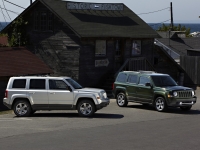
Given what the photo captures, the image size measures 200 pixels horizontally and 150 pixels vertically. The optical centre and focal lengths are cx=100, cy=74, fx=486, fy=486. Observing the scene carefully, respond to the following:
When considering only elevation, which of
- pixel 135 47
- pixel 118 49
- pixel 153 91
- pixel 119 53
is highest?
pixel 135 47

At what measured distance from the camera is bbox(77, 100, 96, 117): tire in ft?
66.6

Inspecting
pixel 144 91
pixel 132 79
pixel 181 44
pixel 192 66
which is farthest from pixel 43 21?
pixel 181 44

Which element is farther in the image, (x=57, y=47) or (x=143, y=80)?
(x=57, y=47)

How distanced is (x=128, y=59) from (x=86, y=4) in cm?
543

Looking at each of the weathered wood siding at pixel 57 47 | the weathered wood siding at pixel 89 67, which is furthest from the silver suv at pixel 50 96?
the weathered wood siding at pixel 89 67

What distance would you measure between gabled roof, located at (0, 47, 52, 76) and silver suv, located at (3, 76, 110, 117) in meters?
7.85

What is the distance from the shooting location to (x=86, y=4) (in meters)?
37.1

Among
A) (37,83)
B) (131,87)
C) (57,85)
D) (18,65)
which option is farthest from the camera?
(18,65)

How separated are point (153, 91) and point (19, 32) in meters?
15.6

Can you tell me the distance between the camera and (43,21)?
34688 mm

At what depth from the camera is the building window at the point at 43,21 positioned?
112ft

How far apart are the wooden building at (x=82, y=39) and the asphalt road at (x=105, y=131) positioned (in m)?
10.7

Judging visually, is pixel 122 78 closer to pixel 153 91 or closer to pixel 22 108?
pixel 153 91

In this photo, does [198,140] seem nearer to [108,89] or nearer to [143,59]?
[108,89]
